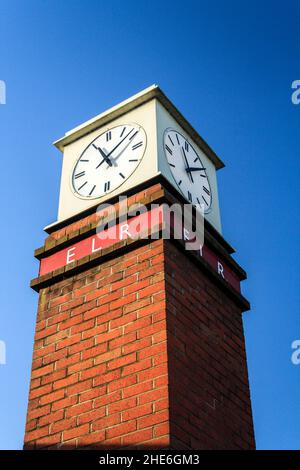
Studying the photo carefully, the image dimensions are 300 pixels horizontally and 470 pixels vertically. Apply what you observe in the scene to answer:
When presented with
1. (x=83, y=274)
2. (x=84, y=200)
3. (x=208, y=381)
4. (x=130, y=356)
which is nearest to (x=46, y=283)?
(x=83, y=274)

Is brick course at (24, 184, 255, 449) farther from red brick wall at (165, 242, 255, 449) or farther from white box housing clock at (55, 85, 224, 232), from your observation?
white box housing clock at (55, 85, 224, 232)

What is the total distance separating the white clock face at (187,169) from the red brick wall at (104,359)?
1.12 m

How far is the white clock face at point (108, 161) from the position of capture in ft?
20.7

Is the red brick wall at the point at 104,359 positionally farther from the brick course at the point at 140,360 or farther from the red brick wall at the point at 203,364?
the red brick wall at the point at 203,364

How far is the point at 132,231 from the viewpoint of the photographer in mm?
5648

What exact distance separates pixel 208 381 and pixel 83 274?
1.38m

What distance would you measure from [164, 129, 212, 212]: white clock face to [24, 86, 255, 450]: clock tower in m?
0.02

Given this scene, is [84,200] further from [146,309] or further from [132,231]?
[146,309]

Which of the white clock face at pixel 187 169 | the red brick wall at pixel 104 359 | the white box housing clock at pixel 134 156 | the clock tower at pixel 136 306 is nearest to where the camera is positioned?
the red brick wall at pixel 104 359

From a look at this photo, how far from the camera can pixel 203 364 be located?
5.22 meters

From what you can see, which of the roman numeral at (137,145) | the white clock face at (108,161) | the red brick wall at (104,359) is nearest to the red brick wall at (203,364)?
the red brick wall at (104,359)

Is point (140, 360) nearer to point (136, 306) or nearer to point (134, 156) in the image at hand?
point (136, 306)

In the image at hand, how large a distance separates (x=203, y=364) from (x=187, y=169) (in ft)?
7.00

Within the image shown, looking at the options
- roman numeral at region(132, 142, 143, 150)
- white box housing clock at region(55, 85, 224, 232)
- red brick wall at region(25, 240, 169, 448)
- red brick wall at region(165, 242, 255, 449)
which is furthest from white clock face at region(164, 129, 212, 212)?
red brick wall at region(25, 240, 169, 448)
